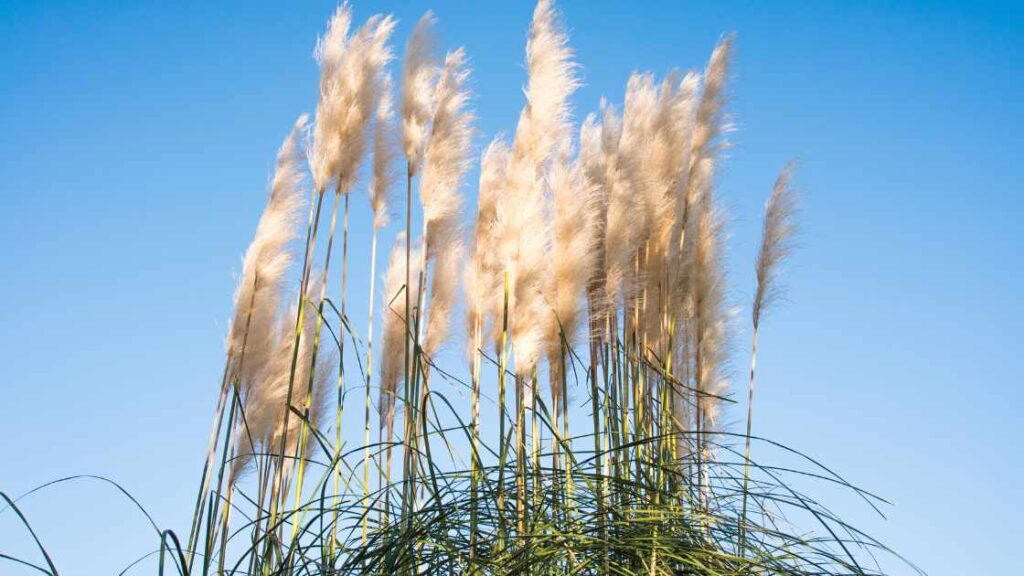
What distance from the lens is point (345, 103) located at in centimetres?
367

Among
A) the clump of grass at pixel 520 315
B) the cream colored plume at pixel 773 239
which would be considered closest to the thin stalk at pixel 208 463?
the clump of grass at pixel 520 315

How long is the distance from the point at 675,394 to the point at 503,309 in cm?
94

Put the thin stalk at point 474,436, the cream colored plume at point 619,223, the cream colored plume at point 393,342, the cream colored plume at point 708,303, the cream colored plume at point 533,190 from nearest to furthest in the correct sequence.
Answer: the thin stalk at point 474,436
the cream colored plume at point 533,190
the cream colored plume at point 619,223
the cream colored plume at point 393,342
the cream colored plume at point 708,303

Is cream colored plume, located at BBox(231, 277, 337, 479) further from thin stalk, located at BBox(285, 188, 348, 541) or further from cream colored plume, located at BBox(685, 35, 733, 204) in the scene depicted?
cream colored plume, located at BBox(685, 35, 733, 204)

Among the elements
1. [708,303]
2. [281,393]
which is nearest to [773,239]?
[708,303]

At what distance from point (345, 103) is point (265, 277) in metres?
0.69

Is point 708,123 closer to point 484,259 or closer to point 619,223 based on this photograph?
point 619,223

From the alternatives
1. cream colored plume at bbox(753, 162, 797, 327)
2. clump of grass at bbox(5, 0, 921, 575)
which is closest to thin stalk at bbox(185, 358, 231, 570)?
clump of grass at bbox(5, 0, 921, 575)

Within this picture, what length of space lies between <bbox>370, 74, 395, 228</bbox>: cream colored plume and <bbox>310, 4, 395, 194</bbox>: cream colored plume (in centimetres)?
4

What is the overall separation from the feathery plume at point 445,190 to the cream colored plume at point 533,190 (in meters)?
0.24

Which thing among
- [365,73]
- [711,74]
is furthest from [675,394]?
[365,73]

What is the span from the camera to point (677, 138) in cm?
402

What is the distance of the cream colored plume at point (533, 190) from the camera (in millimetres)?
3246

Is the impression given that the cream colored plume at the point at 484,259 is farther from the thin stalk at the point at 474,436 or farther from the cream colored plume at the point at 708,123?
the cream colored plume at the point at 708,123
